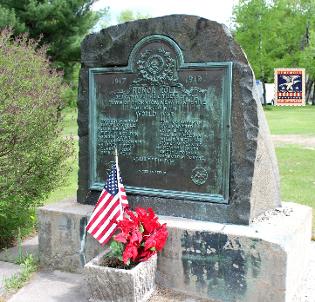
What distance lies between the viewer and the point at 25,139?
5.08m

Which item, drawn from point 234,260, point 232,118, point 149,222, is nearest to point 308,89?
point 232,118

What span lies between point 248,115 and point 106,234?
1565 millimetres

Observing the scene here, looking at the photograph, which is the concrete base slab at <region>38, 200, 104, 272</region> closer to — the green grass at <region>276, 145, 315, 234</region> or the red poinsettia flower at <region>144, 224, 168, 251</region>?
the red poinsettia flower at <region>144, 224, 168, 251</region>

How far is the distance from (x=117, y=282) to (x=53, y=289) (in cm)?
84

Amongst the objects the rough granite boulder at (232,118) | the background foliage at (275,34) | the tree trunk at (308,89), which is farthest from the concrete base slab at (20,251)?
the tree trunk at (308,89)

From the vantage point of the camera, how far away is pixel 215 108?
13.2ft

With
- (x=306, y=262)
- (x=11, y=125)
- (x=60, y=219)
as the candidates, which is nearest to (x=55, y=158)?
(x=11, y=125)

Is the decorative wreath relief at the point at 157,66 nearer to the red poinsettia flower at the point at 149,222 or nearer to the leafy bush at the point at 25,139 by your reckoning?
the red poinsettia flower at the point at 149,222

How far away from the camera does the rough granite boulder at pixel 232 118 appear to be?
388 centimetres

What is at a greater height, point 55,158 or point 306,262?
point 55,158

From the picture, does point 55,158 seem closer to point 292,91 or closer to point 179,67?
point 179,67

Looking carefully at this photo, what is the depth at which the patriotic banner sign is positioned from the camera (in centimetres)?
881

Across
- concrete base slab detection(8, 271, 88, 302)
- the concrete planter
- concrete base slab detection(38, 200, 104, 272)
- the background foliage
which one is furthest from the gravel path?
the background foliage

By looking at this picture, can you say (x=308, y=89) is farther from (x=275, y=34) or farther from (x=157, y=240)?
(x=157, y=240)
